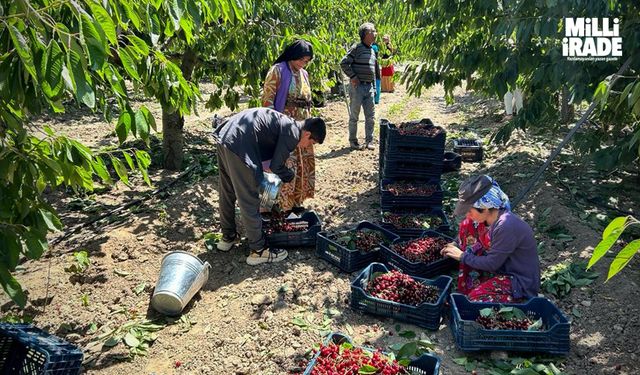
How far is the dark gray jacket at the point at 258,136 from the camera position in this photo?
465 centimetres

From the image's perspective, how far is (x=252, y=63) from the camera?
628 cm

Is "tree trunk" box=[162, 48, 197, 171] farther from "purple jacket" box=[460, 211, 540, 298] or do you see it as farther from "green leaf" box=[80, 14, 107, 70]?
"green leaf" box=[80, 14, 107, 70]

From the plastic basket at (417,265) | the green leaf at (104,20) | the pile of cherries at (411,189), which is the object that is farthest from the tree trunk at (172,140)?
the green leaf at (104,20)

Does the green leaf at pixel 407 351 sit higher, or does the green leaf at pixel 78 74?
the green leaf at pixel 78 74

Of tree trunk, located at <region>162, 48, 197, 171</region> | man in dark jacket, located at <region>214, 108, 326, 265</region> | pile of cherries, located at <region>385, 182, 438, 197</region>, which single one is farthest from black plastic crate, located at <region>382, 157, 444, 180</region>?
tree trunk, located at <region>162, 48, 197, 171</region>

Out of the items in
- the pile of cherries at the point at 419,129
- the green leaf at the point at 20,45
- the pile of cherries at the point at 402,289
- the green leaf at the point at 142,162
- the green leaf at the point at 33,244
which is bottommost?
the pile of cherries at the point at 402,289

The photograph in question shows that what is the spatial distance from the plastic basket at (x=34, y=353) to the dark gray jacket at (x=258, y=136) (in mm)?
2144

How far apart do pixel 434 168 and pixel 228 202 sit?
277cm

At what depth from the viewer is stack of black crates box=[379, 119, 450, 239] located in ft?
20.1

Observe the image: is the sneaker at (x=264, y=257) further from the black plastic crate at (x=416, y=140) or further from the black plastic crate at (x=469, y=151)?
the black plastic crate at (x=469, y=151)

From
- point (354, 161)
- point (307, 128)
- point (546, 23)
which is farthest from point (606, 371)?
point (354, 161)

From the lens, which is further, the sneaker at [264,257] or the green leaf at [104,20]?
the sneaker at [264,257]

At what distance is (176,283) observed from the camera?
4.30 m

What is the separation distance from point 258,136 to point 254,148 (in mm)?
125
